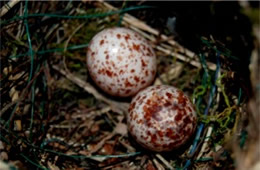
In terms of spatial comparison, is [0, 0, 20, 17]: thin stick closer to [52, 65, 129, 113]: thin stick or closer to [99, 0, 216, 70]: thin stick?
[52, 65, 129, 113]: thin stick

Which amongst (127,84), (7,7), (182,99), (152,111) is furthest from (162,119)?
(7,7)

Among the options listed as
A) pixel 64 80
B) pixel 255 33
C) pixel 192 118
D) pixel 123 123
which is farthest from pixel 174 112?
pixel 64 80

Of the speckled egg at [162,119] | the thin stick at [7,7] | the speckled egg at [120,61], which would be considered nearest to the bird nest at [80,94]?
the thin stick at [7,7]

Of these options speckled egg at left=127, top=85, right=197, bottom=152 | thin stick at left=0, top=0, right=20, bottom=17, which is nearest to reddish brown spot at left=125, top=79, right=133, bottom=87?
speckled egg at left=127, top=85, right=197, bottom=152

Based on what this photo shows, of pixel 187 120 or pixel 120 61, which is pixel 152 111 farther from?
pixel 120 61

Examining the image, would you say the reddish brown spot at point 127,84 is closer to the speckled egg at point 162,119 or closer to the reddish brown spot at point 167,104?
the speckled egg at point 162,119

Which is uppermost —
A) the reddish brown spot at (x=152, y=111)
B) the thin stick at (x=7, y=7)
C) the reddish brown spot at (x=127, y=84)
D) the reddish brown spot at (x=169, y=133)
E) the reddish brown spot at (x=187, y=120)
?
the thin stick at (x=7, y=7)

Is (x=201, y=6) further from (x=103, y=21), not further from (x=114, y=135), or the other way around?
(x=114, y=135)
